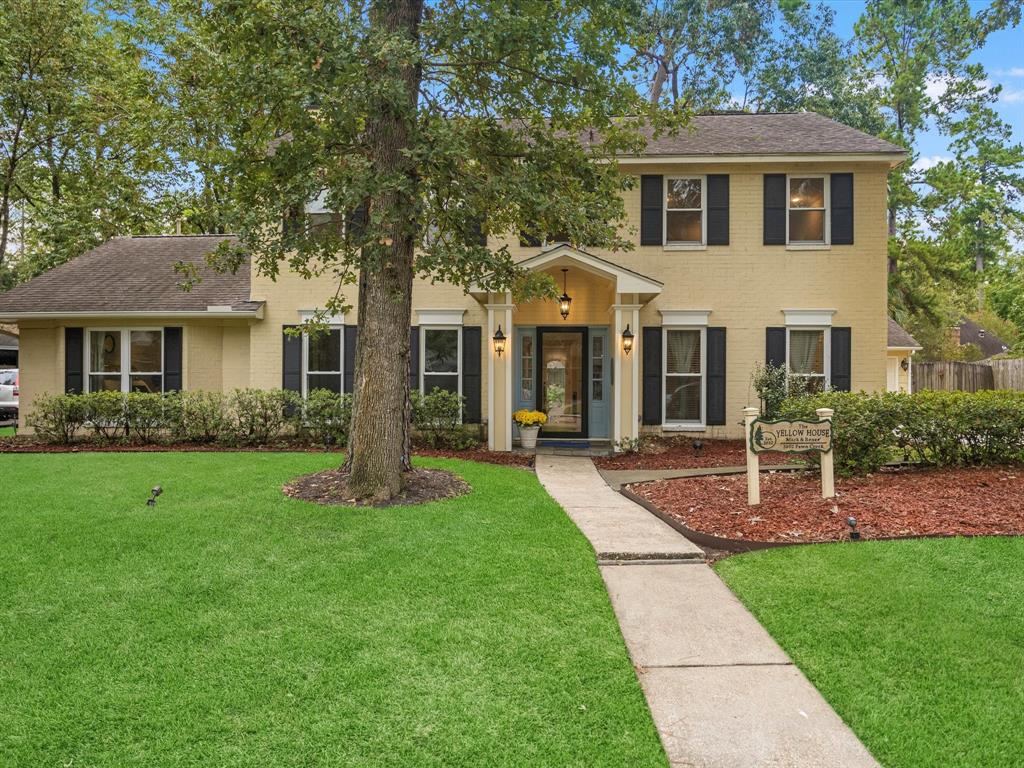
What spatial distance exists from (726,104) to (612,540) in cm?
2436

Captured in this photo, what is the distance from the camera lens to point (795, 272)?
11.5 meters

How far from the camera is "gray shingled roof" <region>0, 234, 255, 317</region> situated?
473 inches

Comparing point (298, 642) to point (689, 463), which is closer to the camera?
point (298, 642)

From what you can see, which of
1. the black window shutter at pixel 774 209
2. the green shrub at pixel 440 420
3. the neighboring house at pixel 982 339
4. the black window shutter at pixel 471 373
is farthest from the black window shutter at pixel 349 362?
the neighboring house at pixel 982 339

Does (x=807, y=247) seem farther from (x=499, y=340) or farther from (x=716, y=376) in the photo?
(x=499, y=340)

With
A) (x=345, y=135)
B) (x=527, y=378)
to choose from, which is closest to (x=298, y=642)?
(x=345, y=135)

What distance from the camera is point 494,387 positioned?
35.7 feet

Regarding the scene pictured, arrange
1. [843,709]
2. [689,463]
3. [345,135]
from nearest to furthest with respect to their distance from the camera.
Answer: [843,709]
[345,135]
[689,463]

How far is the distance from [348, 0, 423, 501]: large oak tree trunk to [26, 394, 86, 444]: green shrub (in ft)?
25.4

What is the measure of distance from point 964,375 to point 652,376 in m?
15.9

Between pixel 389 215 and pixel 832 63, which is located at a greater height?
pixel 832 63

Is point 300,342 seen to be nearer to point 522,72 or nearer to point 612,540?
point 522,72

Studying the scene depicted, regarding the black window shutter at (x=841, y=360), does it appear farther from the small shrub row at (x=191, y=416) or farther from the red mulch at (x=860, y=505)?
the small shrub row at (x=191, y=416)

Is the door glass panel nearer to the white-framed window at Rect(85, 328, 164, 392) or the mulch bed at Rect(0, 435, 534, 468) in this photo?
the mulch bed at Rect(0, 435, 534, 468)
